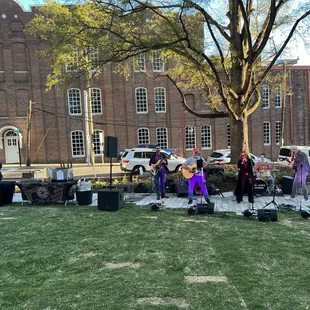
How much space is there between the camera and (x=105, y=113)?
113ft

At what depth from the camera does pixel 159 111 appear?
117 ft

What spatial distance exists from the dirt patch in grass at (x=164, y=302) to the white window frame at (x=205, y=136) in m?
33.3

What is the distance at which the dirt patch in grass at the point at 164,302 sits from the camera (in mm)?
3684

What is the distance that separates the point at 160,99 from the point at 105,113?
6147mm

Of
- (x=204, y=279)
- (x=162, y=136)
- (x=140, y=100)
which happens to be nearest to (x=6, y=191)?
(x=204, y=279)

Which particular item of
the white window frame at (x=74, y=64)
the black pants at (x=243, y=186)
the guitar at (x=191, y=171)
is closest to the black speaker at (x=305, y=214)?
the black pants at (x=243, y=186)

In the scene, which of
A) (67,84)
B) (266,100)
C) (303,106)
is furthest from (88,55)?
(303,106)

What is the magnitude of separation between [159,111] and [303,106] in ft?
55.0

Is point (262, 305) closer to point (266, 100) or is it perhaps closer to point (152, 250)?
point (152, 250)

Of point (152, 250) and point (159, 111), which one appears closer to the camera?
point (152, 250)

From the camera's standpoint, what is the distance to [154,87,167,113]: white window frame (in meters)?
→ 35.7

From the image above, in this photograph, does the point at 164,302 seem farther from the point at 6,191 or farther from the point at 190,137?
the point at 190,137

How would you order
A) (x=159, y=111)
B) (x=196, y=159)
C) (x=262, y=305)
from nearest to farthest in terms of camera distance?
1. (x=262, y=305)
2. (x=196, y=159)
3. (x=159, y=111)

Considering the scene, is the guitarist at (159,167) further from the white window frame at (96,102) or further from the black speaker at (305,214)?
the white window frame at (96,102)
